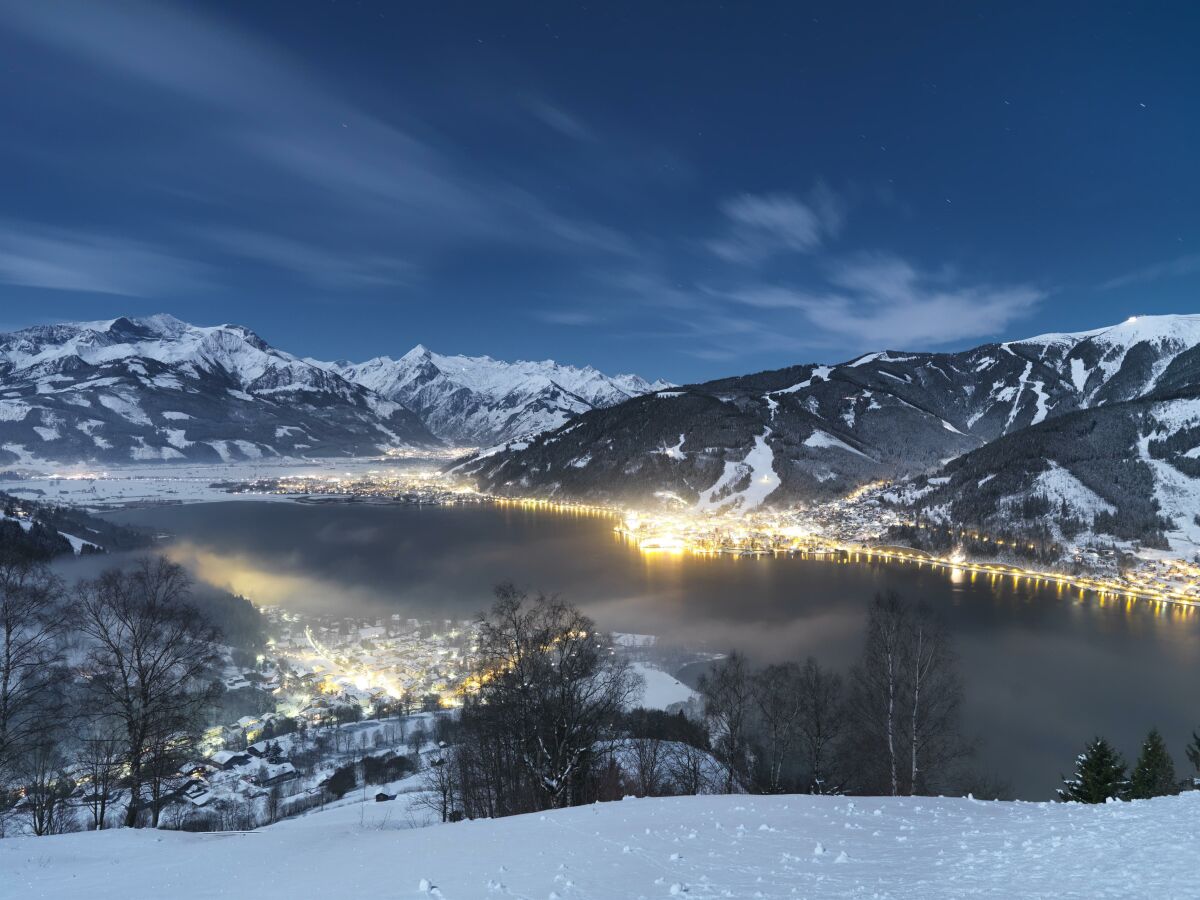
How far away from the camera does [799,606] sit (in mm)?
83562

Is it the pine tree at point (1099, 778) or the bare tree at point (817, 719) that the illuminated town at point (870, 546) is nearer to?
the pine tree at point (1099, 778)

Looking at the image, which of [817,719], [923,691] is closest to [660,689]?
[817,719]

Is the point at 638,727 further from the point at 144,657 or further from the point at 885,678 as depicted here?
A: the point at 144,657

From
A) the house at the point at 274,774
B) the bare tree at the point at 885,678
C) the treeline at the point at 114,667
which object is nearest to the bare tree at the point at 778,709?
the bare tree at the point at 885,678

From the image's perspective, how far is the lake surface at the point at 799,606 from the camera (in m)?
49.3

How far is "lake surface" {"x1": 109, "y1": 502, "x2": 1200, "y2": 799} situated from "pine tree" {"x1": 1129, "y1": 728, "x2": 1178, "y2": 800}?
13.2 meters

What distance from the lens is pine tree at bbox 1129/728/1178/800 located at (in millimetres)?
23391

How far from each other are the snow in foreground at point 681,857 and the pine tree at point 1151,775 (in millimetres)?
15862

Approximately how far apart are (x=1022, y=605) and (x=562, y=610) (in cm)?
9340

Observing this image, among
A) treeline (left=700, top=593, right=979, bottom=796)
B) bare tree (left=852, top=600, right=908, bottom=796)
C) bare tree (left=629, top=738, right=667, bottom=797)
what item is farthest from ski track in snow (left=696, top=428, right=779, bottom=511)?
bare tree (left=629, top=738, right=667, bottom=797)

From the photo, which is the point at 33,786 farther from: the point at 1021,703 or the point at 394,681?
the point at 1021,703

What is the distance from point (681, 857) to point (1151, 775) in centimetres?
2727

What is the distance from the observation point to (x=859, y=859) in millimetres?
9656

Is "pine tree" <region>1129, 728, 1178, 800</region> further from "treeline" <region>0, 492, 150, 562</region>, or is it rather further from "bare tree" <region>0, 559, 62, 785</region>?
"treeline" <region>0, 492, 150, 562</region>
